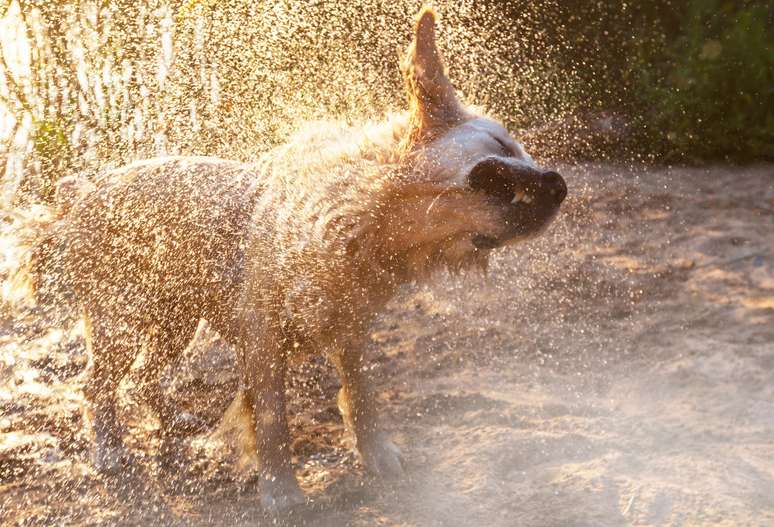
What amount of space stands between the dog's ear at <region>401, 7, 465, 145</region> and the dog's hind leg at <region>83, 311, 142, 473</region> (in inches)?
77.8

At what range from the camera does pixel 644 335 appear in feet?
17.1

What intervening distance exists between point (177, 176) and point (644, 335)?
2.88m

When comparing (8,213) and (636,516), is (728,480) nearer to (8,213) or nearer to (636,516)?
(636,516)

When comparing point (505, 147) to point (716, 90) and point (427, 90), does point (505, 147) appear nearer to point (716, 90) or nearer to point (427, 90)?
point (427, 90)

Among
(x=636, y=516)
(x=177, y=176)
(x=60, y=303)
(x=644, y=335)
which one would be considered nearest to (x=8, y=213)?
(x=60, y=303)

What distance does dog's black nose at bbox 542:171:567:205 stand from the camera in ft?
9.16

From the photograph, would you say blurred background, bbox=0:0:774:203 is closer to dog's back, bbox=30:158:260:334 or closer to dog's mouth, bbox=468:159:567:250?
dog's back, bbox=30:158:260:334

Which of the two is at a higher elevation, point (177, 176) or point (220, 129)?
point (177, 176)

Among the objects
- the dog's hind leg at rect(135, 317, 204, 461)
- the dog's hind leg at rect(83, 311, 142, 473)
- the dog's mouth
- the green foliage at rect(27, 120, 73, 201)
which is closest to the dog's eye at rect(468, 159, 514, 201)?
the dog's mouth

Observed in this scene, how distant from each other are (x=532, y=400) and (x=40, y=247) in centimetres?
263

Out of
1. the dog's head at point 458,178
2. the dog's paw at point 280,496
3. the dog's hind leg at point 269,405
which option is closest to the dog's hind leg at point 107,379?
the dog's hind leg at point 269,405

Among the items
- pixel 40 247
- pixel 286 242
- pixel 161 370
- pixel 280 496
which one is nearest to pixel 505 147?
pixel 286 242

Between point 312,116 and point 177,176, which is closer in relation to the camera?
point 177,176

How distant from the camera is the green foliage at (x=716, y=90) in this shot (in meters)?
7.34
